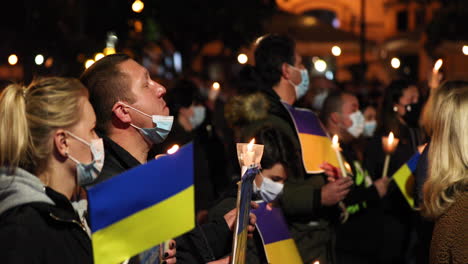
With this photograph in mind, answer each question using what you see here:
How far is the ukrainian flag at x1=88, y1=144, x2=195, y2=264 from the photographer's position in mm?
2754

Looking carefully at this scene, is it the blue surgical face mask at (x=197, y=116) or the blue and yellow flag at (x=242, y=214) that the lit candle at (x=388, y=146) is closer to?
the blue surgical face mask at (x=197, y=116)

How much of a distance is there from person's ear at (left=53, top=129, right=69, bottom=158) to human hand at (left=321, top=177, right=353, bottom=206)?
2.54 meters

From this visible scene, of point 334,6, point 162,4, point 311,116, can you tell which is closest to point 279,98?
point 311,116

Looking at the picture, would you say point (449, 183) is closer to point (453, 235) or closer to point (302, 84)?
point (453, 235)

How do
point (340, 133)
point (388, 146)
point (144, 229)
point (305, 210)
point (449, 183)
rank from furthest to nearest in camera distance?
point (340, 133) → point (388, 146) → point (305, 210) → point (449, 183) → point (144, 229)

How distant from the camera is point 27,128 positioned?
3.18 meters

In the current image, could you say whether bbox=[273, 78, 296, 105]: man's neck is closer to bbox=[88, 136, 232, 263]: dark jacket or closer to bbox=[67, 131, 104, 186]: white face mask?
bbox=[88, 136, 232, 263]: dark jacket

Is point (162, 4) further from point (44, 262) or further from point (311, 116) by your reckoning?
point (44, 262)

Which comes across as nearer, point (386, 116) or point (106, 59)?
point (106, 59)

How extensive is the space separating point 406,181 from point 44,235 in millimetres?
3891

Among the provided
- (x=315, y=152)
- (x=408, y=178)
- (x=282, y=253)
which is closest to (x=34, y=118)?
(x=282, y=253)

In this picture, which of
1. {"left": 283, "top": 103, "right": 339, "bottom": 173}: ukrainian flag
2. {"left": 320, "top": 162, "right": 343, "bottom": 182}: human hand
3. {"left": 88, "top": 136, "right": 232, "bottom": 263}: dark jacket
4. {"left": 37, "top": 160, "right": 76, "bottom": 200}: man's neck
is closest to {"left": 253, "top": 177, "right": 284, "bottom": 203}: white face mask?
{"left": 283, "top": 103, "right": 339, "bottom": 173}: ukrainian flag

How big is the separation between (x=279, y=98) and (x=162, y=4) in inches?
463

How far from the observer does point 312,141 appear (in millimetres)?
5742
